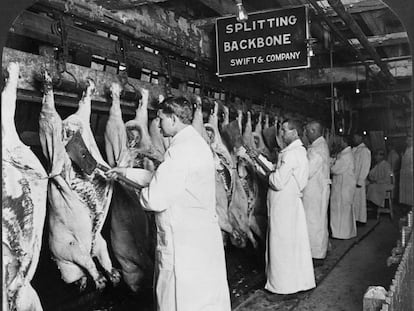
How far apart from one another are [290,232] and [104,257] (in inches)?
72.3

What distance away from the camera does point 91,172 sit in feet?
11.0

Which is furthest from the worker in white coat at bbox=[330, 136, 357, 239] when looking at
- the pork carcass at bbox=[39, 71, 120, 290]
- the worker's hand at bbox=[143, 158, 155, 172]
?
the pork carcass at bbox=[39, 71, 120, 290]

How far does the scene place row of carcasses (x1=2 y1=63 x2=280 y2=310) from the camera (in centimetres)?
283

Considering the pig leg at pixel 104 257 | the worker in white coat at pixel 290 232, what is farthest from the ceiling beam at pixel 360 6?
the pig leg at pixel 104 257

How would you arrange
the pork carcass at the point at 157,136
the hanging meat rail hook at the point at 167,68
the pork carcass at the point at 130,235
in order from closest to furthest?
the pork carcass at the point at 130,235 → the pork carcass at the point at 157,136 → the hanging meat rail hook at the point at 167,68

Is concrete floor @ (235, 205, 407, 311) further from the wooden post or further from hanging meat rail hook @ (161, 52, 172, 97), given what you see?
hanging meat rail hook @ (161, 52, 172, 97)

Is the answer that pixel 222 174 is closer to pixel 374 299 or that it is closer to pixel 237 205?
pixel 237 205

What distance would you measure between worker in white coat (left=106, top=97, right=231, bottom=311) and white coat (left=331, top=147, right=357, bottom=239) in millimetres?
4077

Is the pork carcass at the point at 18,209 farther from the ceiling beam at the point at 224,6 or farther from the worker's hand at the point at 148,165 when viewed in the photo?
the ceiling beam at the point at 224,6

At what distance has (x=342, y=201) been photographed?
23.4ft

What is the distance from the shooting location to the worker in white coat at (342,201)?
23.0 feet

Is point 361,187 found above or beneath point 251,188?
beneath

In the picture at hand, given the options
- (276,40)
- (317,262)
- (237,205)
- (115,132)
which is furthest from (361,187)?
(115,132)

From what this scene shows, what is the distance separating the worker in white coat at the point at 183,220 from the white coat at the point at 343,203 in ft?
13.4
